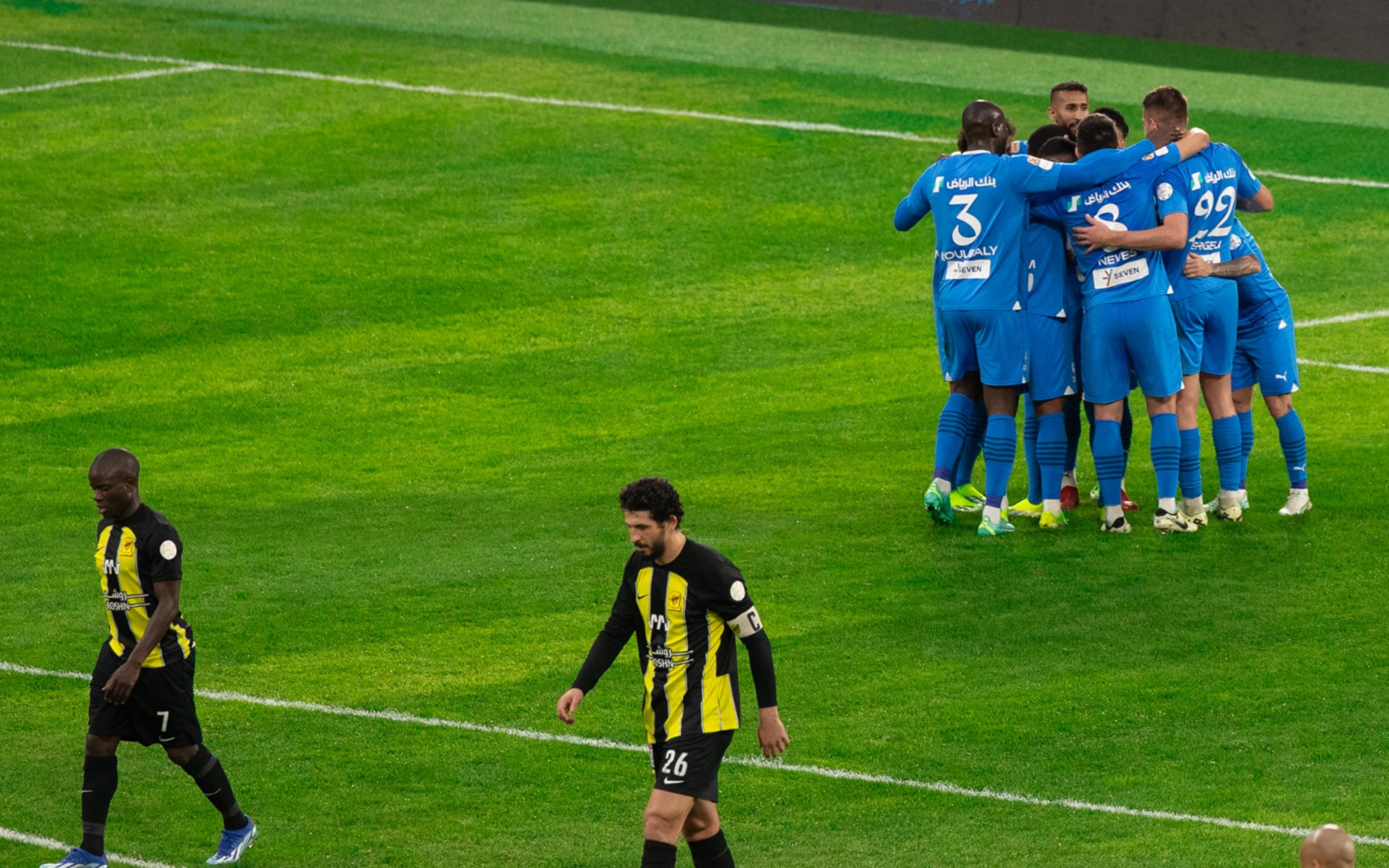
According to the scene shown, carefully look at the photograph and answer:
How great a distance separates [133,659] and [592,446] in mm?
6999

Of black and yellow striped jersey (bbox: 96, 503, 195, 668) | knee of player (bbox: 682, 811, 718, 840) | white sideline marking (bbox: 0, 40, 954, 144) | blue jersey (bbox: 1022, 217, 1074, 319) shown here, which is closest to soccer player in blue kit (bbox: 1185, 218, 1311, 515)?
blue jersey (bbox: 1022, 217, 1074, 319)

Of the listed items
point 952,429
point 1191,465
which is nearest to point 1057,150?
point 952,429

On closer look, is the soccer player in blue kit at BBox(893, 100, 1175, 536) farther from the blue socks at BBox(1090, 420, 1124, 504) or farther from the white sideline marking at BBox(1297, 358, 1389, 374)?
the white sideline marking at BBox(1297, 358, 1389, 374)

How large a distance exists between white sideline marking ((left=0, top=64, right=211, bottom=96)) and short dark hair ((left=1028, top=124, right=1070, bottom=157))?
1634 centimetres

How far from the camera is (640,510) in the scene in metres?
6.75

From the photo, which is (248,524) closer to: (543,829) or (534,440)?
(534,440)

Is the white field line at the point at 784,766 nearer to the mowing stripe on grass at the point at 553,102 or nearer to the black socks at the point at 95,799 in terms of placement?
the black socks at the point at 95,799

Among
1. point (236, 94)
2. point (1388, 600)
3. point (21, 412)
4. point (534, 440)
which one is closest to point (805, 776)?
point (1388, 600)

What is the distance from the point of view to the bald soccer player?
5.45 meters

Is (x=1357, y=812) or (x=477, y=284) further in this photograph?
(x=477, y=284)

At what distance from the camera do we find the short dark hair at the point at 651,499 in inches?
265

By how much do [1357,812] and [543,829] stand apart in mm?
3568

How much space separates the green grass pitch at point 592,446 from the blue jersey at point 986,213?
65.9 inches

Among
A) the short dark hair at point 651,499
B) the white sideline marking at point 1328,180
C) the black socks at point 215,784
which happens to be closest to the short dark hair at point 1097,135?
the short dark hair at point 651,499
